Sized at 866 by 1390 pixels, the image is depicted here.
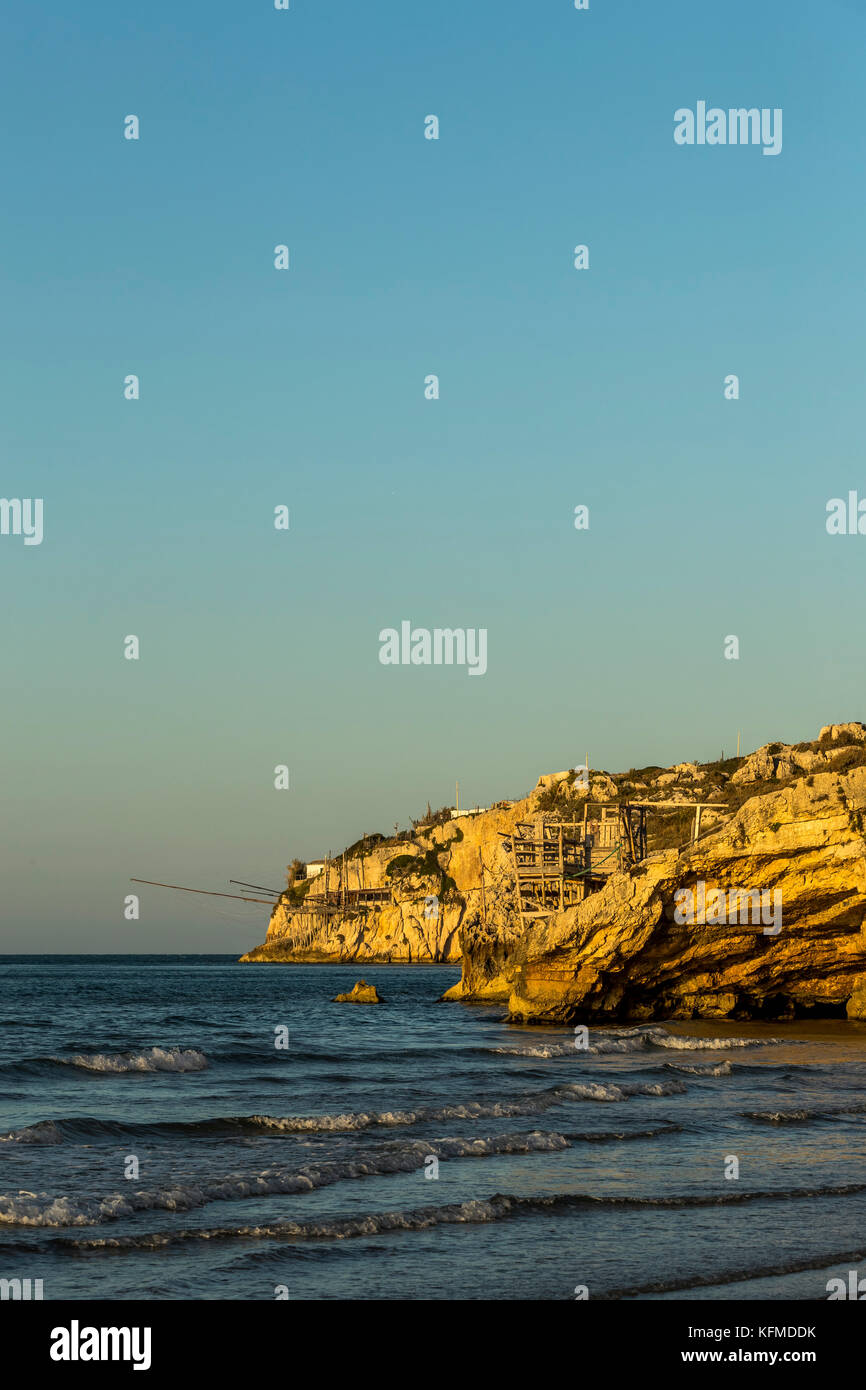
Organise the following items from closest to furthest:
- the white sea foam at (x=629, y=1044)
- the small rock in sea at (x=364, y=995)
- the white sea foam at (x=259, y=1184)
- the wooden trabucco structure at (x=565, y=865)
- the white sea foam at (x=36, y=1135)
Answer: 1. the white sea foam at (x=259, y=1184)
2. the white sea foam at (x=36, y=1135)
3. the white sea foam at (x=629, y=1044)
4. the wooden trabucco structure at (x=565, y=865)
5. the small rock in sea at (x=364, y=995)

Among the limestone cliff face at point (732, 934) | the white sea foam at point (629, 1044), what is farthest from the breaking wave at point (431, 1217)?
the limestone cliff face at point (732, 934)

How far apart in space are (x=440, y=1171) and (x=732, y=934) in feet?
79.2

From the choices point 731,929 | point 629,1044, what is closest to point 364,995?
point 731,929

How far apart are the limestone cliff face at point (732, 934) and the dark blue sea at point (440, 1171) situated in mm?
4710

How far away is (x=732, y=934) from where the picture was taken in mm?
38469

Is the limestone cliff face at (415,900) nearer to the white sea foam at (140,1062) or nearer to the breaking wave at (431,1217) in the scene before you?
the white sea foam at (140,1062)

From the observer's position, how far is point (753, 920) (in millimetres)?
37406

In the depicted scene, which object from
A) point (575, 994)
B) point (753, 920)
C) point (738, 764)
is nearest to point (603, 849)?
point (575, 994)

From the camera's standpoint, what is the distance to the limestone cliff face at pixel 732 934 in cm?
3556

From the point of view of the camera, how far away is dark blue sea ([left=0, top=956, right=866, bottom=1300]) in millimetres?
11359

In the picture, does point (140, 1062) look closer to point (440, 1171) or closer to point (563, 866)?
point (440, 1171)

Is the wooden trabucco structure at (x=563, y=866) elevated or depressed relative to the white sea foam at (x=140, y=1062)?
elevated

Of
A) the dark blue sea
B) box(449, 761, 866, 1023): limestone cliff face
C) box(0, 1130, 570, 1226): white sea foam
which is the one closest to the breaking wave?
the dark blue sea
